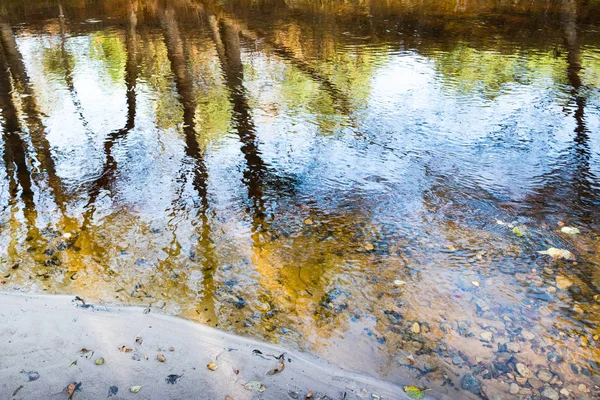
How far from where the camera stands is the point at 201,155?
241 inches

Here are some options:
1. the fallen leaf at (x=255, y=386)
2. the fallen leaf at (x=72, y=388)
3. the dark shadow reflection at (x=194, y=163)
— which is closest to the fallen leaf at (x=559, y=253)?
the fallen leaf at (x=255, y=386)

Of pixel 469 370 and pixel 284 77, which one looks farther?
pixel 284 77

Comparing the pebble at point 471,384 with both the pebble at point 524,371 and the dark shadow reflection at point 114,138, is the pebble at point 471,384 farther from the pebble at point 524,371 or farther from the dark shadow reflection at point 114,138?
the dark shadow reflection at point 114,138

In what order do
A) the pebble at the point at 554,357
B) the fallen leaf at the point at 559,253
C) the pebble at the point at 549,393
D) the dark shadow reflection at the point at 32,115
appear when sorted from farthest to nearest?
the dark shadow reflection at the point at 32,115 < the fallen leaf at the point at 559,253 < the pebble at the point at 554,357 < the pebble at the point at 549,393

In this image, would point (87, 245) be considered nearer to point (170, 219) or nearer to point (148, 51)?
point (170, 219)

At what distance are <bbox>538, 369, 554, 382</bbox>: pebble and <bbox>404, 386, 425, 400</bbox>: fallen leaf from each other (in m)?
0.82

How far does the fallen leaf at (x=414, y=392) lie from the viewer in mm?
2861

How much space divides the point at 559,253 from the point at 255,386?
3023 millimetres

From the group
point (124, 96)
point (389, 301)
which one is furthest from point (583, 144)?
point (124, 96)

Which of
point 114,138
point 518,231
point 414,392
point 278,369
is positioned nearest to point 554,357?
point 414,392

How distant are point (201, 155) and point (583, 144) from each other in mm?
5246

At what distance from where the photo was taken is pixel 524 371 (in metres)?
A: 3.00

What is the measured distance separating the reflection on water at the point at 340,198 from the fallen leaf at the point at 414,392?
0.20 feet

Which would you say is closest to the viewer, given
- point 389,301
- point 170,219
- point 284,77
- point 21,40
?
point 389,301
